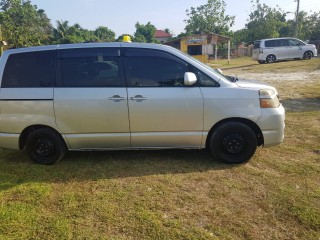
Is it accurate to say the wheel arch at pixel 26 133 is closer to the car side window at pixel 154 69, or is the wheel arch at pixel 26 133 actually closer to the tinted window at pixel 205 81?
the car side window at pixel 154 69

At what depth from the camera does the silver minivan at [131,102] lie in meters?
4.41

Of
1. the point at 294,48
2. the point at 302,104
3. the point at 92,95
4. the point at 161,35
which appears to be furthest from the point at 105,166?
the point at 161,35

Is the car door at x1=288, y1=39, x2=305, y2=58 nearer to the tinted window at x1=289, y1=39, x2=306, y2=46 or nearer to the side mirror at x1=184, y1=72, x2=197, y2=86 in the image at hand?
the tinted window at x1=289, y1=39, x2=306, y2=46

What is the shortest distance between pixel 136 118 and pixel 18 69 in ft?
6.51

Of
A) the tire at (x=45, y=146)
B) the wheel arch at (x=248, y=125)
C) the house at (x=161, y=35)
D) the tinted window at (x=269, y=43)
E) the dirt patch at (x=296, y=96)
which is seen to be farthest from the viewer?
the house at (x=161, y=35)

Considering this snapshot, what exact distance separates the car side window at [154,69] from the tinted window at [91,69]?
0.20m

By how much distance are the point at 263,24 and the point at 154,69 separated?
5794 centimetres

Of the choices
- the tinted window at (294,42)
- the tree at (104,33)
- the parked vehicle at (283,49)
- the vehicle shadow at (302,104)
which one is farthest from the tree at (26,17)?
the vehicle shadow at (302,104)

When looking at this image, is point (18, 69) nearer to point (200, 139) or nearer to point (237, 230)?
point (200, 139)

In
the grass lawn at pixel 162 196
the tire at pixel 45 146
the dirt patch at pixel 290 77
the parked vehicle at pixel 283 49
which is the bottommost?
the grass lawn at pixel 162 196

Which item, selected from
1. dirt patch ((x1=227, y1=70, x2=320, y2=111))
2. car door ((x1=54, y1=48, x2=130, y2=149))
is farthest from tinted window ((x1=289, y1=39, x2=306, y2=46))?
car door ((x1=54, y1=48, x2=130, y2=149))

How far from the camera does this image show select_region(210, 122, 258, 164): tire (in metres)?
4.48

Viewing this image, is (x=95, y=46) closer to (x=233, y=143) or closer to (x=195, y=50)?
(x=233, y=143)

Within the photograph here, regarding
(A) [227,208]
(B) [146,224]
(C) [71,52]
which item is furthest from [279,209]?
(C) [71,52]
